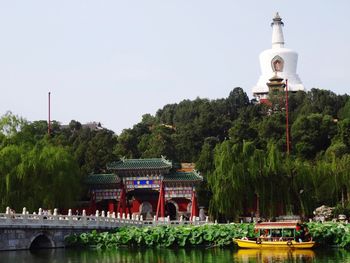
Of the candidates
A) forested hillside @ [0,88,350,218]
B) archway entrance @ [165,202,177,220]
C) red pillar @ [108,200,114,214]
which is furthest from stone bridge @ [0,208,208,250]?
archway entrance @ [165,202,177,220]

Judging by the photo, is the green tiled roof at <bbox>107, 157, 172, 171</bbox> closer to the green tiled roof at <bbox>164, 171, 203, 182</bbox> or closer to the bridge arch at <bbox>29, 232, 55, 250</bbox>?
the green tiled roof at <bbox>164, 171, 203, 182</bbox>

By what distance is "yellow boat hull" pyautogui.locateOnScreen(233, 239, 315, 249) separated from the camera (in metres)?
26.8

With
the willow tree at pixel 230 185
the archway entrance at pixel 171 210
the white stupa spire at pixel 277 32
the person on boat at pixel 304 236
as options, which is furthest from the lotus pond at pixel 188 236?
the white stupa spire at pixel 277 32

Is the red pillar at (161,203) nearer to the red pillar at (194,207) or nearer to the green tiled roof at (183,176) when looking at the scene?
the green tiled roof at (183,176)

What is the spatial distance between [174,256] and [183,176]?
13.5m

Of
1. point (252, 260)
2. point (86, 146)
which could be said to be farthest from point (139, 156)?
point (252, 260)

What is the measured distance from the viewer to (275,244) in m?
27.2

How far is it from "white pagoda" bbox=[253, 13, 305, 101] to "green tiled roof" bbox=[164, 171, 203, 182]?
2663 cm

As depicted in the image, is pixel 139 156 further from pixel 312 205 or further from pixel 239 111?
pixel 312 205

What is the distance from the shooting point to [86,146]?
4756 centimetres

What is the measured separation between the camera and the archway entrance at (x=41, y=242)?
29.8 meters

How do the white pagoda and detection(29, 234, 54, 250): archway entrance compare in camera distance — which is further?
the white pagoda

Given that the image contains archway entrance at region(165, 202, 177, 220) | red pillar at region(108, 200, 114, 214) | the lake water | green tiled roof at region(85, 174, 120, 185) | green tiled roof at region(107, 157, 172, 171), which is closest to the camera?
the lake water

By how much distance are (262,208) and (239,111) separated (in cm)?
2446
